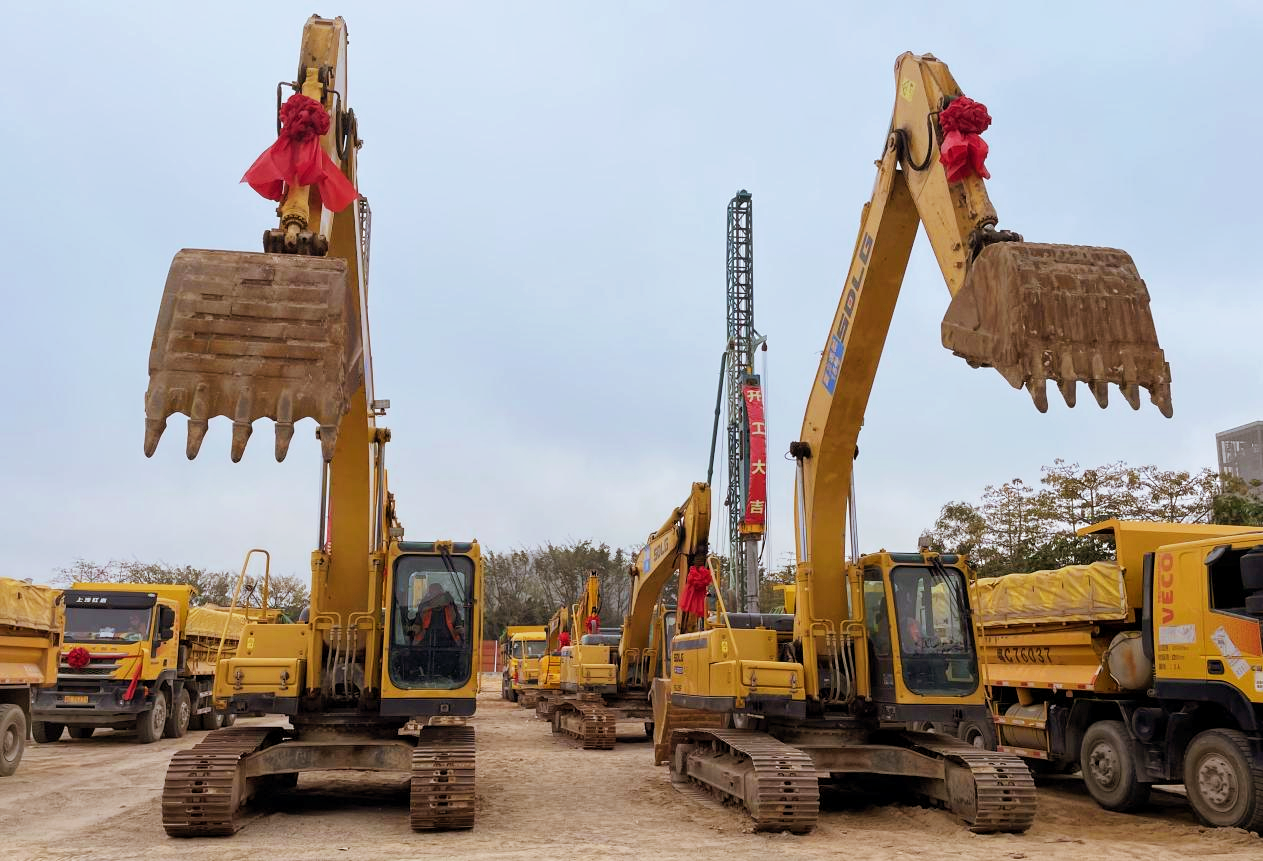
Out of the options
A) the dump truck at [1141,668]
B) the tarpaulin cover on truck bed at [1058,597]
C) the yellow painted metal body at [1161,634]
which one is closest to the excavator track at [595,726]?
the dump truck at [1141,668]

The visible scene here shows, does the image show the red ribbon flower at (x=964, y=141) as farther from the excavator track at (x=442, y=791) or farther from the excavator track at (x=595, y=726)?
Answer: the excavator track at (x=595, y=726)

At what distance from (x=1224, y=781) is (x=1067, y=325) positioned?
4.76 m

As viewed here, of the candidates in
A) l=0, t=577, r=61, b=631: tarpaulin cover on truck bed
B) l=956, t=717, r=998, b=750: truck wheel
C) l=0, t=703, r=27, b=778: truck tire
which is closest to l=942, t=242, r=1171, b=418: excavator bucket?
l=956, t=717, r=998, b=750: truck wheel

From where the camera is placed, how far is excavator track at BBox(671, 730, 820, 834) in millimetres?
9023

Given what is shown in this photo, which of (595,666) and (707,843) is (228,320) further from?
(595,666)

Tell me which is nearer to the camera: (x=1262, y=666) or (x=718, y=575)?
(x=1262, y=666)

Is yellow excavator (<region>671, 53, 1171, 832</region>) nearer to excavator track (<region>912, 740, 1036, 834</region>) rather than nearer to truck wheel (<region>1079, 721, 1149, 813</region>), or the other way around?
excavator track (<region>912, 740, 1036, 834</region>)

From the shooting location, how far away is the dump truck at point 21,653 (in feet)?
43.9

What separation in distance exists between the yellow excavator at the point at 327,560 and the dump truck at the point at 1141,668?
5002 millimetres

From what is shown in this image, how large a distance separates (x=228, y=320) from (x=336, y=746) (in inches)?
186

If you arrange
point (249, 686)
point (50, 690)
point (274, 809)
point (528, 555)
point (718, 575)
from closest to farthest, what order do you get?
point (249, 686)
point (274, 809)
point (718, 575)
point (50, 690)
point (528, 555)

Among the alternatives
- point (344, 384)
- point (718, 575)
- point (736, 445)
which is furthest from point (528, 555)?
point (344, 384)

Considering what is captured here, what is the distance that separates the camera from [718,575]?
40.0ft

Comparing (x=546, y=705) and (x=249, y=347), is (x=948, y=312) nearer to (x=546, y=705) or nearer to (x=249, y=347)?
(x=249, y=347)
